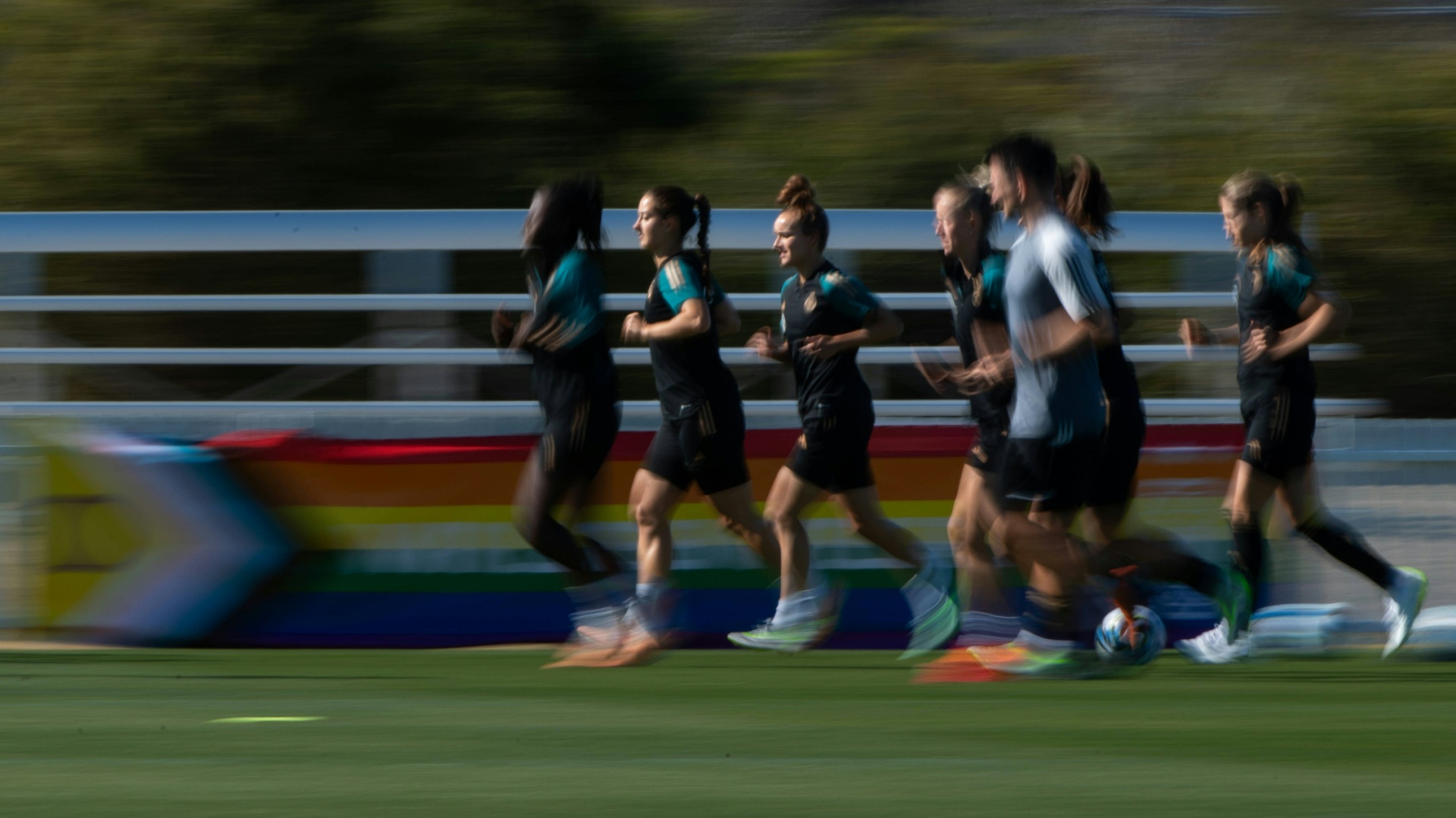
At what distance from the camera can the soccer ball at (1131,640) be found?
637 centimetres

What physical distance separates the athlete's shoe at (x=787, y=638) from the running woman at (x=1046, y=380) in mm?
1462

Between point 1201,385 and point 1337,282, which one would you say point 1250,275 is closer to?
point 1201,385

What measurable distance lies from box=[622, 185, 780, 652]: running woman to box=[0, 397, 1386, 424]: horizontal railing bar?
0.90 metres

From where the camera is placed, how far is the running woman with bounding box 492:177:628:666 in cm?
647

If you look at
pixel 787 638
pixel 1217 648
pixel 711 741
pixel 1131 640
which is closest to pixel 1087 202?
pixel 1131 640

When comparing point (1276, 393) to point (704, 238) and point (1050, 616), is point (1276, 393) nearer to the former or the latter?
point (1050, 616)

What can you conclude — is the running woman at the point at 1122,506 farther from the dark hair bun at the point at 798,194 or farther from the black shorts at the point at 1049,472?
the dark hair bun at the point at 798,194

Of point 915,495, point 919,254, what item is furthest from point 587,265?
point 919,254

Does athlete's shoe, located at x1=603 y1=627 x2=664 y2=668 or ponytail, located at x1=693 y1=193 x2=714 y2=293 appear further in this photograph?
ponytail, located at x1=693 y1=193 x2=714 y2=293

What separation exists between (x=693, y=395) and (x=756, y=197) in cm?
776

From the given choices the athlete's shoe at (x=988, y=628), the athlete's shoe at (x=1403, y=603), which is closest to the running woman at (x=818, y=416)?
the athlete's shoe at (x=988, y=628)

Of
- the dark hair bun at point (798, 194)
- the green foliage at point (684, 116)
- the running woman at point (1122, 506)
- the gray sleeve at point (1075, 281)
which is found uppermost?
the green foliage at point (684, 116)

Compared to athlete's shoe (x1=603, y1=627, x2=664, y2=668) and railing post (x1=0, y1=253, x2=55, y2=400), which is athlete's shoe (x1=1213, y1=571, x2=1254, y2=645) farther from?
railing post (x1=0, y1=253, x2=55, y2=400)

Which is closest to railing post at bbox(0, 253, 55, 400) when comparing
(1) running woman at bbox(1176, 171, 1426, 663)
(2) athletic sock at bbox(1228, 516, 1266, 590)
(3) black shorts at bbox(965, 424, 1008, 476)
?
(3) black shorts at bbox(965, 424, 1008, 476)
